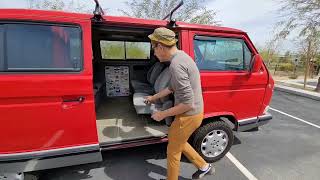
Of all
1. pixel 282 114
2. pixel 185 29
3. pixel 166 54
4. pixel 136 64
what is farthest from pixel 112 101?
pixel 282 114

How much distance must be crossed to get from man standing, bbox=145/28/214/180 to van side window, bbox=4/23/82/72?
905 mm

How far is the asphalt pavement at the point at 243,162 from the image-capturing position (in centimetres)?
343

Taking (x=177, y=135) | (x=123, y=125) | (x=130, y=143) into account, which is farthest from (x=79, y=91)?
(x=123, y=125)

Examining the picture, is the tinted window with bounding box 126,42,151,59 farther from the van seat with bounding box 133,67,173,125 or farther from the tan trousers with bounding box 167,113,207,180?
the tan trousers with bounding box 167,113,207,180

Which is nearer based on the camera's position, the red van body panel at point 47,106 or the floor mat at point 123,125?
the red van body panel at point 47,106

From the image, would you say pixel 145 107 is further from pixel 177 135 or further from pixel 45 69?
pixel 45 69

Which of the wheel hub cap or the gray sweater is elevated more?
the gray sweater

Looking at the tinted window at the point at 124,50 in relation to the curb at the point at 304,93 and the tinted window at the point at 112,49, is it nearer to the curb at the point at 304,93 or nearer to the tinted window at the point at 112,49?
the tinted window at the point at 112,49

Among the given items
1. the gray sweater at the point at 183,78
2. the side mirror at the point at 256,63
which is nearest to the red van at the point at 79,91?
the side mirror at the point at 256,63

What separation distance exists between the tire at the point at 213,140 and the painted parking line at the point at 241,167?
0.21 metres

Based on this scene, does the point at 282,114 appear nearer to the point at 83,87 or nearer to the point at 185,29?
the point at 185,29

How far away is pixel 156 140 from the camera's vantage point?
3.46 metres

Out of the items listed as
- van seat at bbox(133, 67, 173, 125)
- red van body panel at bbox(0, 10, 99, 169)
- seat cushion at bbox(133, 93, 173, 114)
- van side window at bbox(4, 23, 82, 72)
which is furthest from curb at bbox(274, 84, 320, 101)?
van side window at bbox(4, 23, 82, 72)

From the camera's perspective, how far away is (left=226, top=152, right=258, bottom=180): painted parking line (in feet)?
11.3
